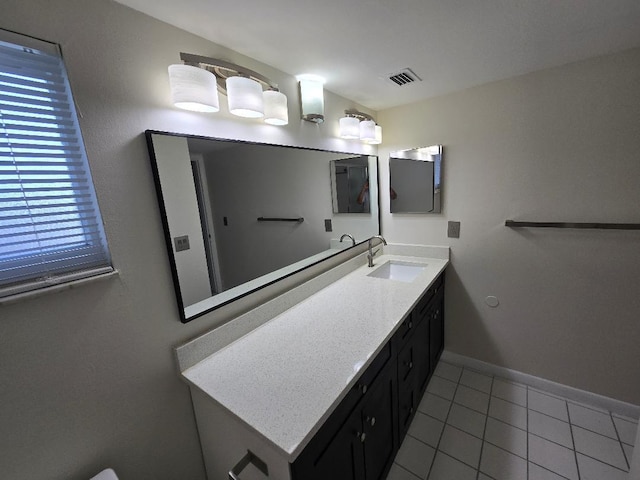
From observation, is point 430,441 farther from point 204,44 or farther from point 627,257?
point 204,44

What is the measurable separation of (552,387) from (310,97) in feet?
8.58

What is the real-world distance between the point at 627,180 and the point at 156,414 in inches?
104

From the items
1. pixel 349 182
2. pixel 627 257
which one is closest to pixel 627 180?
pixel 627 257

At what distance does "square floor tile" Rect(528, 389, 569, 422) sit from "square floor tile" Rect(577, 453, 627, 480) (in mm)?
300

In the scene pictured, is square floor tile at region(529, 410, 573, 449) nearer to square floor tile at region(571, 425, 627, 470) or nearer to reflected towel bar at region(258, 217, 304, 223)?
square floor tile at region(571, 425, 627, 470)

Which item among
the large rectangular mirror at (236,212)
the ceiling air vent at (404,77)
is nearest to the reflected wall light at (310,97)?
the large rectangular mirror at (236,212)

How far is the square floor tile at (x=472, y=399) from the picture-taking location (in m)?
1.84

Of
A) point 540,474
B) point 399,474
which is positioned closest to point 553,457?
point 540,474

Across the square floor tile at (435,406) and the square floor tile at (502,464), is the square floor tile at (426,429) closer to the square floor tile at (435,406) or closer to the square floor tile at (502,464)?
the square floor tile at (435,406)

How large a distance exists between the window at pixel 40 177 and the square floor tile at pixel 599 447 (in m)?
2.58

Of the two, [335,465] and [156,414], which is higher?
[156,414]

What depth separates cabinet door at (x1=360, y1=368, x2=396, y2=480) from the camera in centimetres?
113

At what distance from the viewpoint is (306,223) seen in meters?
1.79

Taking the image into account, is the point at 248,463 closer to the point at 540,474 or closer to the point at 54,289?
the point at 54,289
